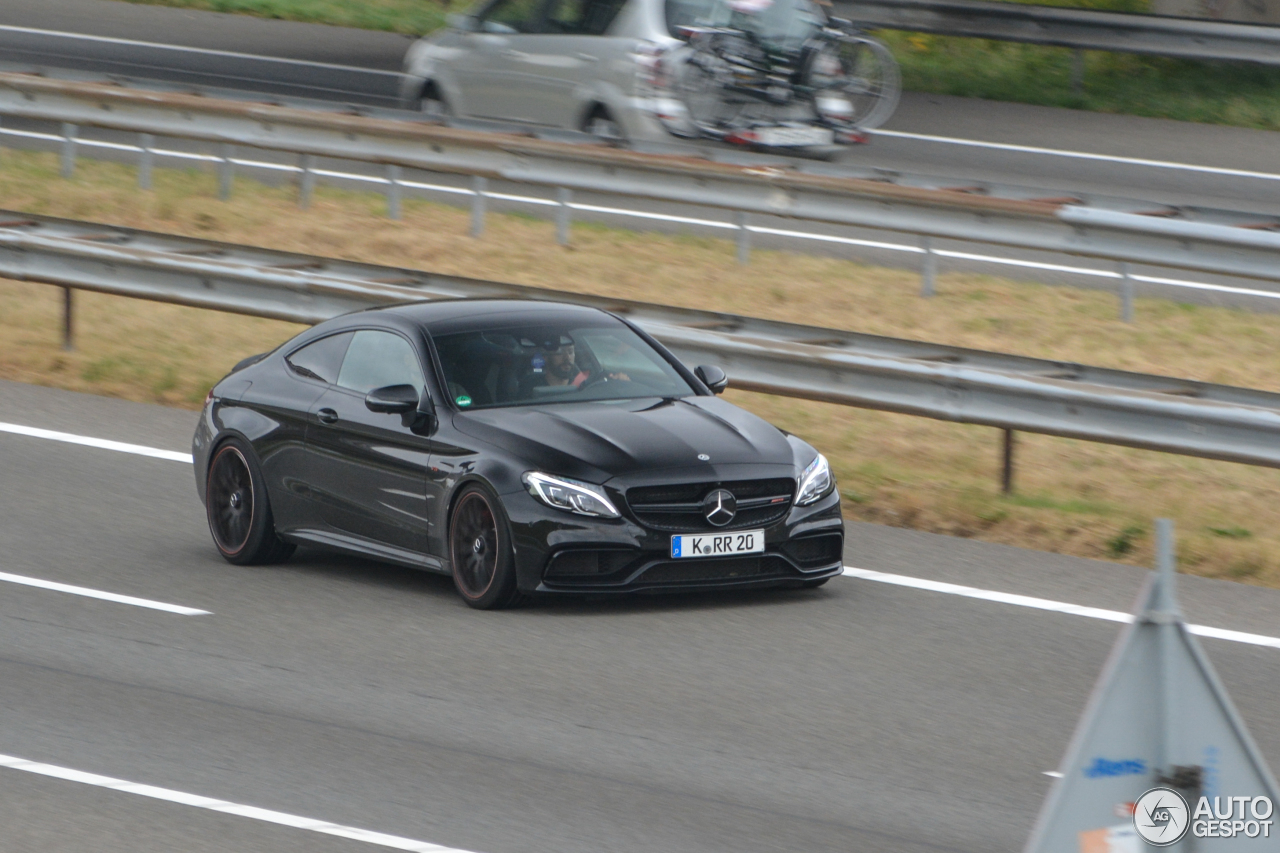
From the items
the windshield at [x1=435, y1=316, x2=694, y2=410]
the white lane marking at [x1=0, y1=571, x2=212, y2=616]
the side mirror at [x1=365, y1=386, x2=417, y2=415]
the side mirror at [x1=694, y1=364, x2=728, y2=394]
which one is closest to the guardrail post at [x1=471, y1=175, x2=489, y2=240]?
the windshield at [x1=435, y1=316, x2=694, y2=410]

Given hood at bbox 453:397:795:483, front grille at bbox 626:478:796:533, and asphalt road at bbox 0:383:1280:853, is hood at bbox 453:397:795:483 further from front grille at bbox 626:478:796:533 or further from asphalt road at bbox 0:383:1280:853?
asphalt road at bbox 0:383:1280:853

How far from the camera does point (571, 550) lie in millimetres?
A: 9539

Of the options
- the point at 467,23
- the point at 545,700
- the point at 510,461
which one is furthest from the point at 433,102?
the point at 545,700

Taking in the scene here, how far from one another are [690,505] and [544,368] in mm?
1221

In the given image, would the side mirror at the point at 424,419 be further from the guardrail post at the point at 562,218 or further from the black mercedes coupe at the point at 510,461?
the guardrail post at the point at 562,218

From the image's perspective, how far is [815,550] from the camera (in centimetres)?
1006

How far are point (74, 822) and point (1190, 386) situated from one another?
22.6 feet

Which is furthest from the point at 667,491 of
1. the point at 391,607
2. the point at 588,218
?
the point at 588,218

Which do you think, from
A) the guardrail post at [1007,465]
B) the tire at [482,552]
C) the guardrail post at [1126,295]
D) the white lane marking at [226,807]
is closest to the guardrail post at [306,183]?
the guardrail post at [1126,295]

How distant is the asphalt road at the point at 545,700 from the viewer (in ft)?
22.5

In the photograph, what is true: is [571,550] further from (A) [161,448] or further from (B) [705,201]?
(B) [705,201]

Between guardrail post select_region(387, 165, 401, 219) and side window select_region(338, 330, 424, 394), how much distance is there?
8457mm

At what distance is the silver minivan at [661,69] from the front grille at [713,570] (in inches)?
418

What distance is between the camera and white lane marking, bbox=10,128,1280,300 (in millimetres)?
17594
